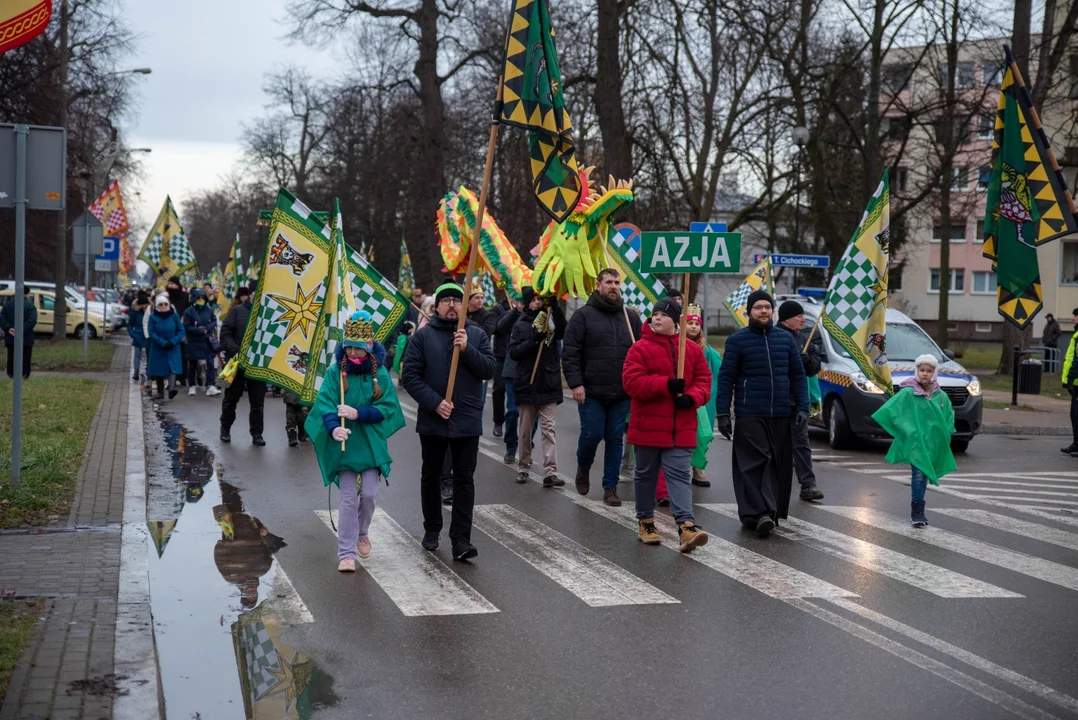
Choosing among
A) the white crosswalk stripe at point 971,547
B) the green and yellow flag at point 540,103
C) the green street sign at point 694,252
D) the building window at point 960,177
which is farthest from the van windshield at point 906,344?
the building window at point 960,177

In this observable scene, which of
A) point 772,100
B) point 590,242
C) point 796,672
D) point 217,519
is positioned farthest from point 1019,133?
point 772,100

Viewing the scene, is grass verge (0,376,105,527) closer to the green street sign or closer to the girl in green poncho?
the green street sign

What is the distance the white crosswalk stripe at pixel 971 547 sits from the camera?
8.54 metres

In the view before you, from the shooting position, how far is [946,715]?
17.8 ft

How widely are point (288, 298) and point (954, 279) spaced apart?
64565 millimetres

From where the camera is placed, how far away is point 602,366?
1128 centimetres

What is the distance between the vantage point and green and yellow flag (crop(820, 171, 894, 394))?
13.5m

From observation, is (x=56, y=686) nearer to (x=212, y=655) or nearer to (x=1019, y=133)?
(x=212, y=655)

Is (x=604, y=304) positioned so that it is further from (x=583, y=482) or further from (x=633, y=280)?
(x=633, y=280)

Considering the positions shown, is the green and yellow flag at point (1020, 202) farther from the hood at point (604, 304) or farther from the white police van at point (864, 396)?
the white police van at point (864, 396)

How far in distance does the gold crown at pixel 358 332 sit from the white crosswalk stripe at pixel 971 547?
4393mm

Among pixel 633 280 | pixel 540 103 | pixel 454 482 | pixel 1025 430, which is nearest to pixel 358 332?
pixel 454 482

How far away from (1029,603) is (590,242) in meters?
6.20

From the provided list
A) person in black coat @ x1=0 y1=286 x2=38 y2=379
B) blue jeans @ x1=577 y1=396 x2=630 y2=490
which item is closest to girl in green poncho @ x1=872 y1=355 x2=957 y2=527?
blue jeans @ x1=577 y1=396 x2=630 y2=490
